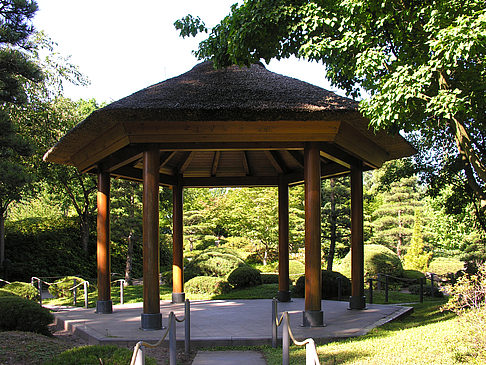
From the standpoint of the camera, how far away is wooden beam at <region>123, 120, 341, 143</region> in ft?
A: 30.7

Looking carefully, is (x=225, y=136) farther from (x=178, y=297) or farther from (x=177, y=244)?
(x=178, y=297)

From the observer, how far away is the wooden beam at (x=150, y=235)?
9.40 metres

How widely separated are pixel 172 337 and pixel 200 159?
366 inches

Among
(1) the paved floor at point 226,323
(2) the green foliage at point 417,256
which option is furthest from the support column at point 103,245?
(2) the green foliage at point 417,256

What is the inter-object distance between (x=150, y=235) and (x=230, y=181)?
6.08 metres

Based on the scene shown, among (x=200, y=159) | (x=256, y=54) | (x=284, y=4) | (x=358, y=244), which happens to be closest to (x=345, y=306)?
(x=358, y=244)

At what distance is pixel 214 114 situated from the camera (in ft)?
28.9

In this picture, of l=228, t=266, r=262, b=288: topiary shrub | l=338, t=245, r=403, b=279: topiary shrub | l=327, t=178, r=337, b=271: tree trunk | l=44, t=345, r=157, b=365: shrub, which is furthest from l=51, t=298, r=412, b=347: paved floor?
l=327, t=178, r=337, b=271: tree trunk

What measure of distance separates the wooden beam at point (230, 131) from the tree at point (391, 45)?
4.33 ft

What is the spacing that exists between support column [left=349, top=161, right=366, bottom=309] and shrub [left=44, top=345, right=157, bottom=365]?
771 centimetres

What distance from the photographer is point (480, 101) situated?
809 centimetres

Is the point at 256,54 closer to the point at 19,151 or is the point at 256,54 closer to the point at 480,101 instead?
the point at 480,101

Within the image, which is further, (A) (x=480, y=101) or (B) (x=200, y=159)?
(B) (x=200, y=159)

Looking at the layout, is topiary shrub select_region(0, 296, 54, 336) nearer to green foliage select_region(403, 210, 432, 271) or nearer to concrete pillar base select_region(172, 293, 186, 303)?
concrete pillar base select_region(172, 293, 186, 303)
